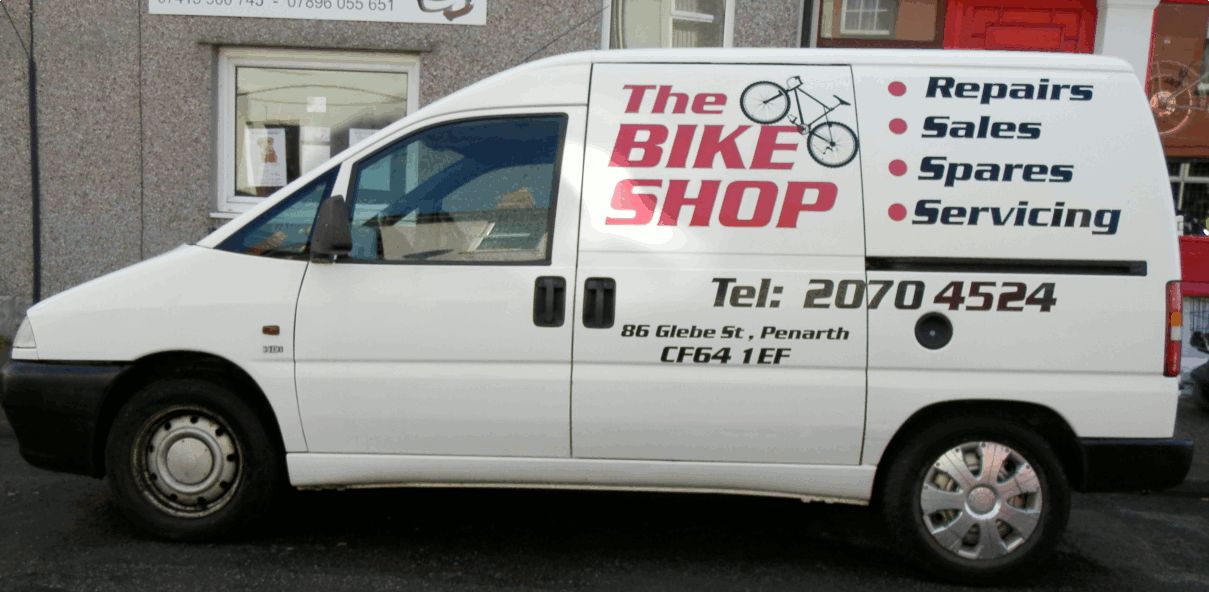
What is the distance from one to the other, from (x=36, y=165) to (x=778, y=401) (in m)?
7.66

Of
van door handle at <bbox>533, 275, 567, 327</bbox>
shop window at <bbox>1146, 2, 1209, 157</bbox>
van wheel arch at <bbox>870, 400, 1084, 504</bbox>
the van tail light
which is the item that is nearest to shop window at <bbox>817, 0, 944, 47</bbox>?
shop window at <bbox>1146, 2, 1209, 157</bbox>

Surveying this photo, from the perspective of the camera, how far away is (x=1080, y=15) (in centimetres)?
872

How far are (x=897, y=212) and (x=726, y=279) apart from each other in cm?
73

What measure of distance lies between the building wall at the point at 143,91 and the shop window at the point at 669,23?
212 millimetres

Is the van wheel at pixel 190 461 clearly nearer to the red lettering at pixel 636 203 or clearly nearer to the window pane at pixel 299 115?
the red lettering at pixel 636 203

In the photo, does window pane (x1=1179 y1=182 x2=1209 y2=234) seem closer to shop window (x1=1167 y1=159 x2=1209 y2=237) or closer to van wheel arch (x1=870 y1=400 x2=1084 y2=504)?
shop window (x1=1167 y1=159 x2=1209 y2=237)

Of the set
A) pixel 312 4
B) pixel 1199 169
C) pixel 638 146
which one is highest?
pixel 312 4

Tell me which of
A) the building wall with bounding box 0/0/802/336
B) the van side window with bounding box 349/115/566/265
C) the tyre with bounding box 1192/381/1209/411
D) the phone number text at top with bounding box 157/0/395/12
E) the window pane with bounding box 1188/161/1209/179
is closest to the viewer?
the van side window with bounding box 349/115/566/265

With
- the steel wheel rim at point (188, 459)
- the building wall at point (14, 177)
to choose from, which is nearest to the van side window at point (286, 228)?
the steel wheel rim at point (188, 459)

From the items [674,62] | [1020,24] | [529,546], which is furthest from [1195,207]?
[529,546]

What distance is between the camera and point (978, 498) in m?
4.02

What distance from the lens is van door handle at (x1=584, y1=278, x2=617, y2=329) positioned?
397 cm

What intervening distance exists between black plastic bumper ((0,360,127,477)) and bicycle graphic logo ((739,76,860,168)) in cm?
286

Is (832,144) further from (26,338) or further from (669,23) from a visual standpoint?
(669,23)
